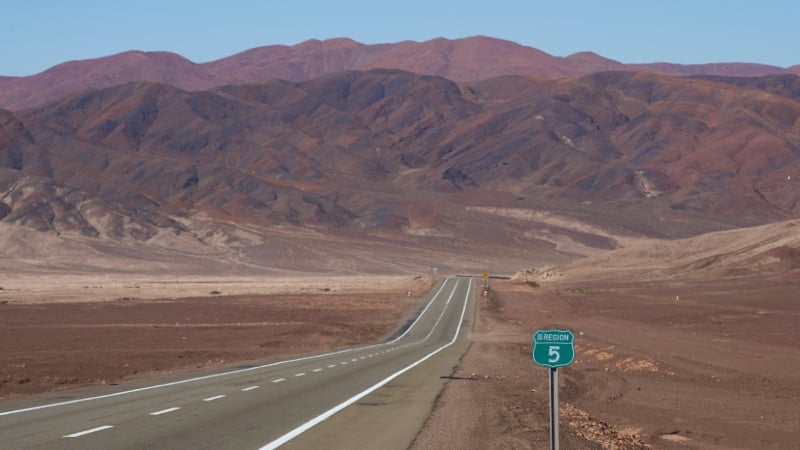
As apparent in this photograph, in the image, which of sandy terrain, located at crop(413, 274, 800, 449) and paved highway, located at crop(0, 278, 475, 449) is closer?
paved highway, located at crop(0, 278, 475, 449)

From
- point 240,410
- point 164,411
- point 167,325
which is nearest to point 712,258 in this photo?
point 167,325

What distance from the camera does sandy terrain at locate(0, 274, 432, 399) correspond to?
3451 cm

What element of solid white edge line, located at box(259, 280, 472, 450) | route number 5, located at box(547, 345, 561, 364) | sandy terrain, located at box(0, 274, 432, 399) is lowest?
sandy terrain, located at box(0, 274, 432, 399)

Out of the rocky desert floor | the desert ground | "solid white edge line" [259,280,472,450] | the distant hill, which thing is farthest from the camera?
the distant hill

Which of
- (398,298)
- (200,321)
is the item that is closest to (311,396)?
(200,321)

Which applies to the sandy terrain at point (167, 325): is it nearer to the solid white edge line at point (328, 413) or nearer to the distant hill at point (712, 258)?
the solid white edge line at point (328, 413)

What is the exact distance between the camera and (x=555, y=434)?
13828 mm

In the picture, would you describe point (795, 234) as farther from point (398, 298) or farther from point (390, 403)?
point (390, 403)

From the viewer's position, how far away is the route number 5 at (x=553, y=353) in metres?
13.7

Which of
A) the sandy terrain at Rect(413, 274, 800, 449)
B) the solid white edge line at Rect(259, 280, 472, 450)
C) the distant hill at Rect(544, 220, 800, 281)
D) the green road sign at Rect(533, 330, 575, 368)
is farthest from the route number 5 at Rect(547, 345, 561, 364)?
the distant hill at Rect(544, 220, 800, 281)

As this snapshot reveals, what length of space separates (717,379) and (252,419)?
15.0 meters

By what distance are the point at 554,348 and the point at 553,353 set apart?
0.06 meters

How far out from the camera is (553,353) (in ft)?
45.0

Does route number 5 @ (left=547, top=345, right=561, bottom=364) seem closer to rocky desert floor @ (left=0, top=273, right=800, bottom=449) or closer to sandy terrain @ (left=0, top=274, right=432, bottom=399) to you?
rocky desert floor @ (left=0, top=273, right=800, bottom=449)
